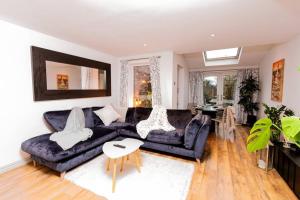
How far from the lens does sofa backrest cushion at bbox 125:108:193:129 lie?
3.33 meters

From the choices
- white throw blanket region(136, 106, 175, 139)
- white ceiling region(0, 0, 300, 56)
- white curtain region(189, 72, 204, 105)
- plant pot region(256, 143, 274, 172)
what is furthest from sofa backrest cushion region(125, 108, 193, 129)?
white curtain region(189, 72, 204, 105)

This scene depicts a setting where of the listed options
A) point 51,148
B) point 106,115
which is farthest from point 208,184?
point 106,115

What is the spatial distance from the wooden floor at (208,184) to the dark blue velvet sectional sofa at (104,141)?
0.69 feet

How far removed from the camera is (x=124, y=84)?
186 inches

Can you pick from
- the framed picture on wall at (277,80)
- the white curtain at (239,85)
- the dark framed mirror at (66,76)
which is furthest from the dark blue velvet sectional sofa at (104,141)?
the white curtain at (239,85)

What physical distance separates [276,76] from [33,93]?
17.0 ft

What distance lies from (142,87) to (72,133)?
8.46ft

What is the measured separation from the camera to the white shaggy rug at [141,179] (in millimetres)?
1822

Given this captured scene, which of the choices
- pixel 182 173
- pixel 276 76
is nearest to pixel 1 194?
pixel 182 173

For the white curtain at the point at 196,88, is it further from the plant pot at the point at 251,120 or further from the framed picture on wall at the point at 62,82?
the framed picture on wall at the point at 62,82

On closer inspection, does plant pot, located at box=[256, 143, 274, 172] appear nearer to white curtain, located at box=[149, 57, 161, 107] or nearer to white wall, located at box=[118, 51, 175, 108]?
white wall, located at box=[118, 51, 175, 108]

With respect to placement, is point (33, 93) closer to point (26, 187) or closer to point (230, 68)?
point (26, 187)

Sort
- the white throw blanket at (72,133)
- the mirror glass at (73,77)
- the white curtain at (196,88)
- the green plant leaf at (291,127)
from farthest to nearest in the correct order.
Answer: the white curtain at (196,88), the mirror glass at (73,77), the white throw blanket at (72,133), the green plant leaf at (291,127)

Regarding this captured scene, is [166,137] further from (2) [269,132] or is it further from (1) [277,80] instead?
(1) [277,80]
